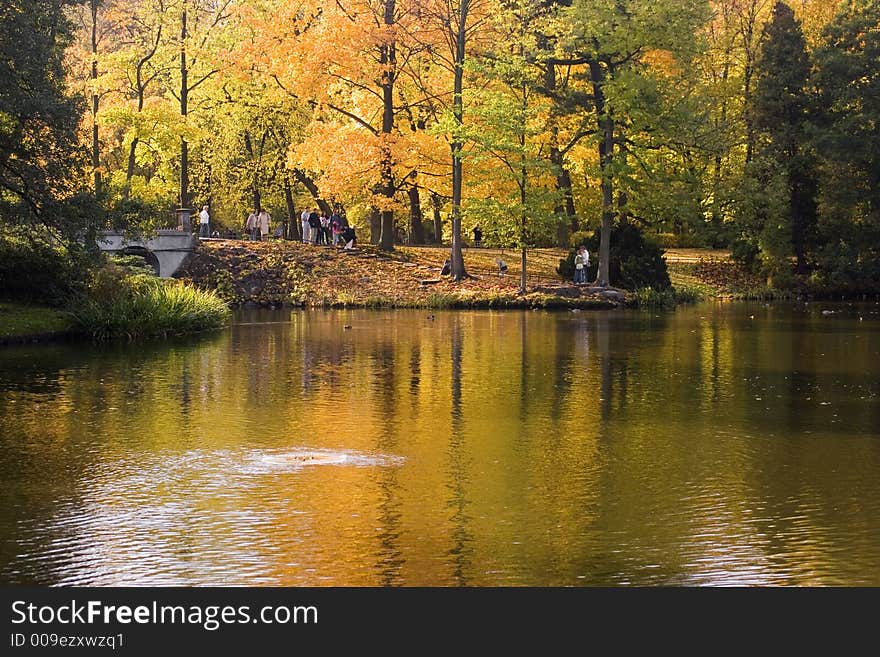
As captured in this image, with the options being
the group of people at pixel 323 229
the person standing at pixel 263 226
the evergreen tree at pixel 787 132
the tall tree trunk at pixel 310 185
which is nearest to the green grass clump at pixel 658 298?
the evergreen tree at pixel 787 132

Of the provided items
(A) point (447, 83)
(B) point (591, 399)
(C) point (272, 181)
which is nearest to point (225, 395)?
(B) point (591, 399)

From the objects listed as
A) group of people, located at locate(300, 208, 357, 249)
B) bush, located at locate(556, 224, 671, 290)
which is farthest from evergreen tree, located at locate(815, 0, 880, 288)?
group of people, located at locate(300, 208, 357, 249)

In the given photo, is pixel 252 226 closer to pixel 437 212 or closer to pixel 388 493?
pixel 437 212

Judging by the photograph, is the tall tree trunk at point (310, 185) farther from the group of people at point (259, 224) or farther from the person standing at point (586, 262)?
the person standing at point (586, 262)

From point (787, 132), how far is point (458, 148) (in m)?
17.2

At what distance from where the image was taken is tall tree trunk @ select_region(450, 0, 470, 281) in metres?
50.9

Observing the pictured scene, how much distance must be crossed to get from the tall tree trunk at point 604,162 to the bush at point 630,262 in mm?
836

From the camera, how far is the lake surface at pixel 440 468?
11.2 meters

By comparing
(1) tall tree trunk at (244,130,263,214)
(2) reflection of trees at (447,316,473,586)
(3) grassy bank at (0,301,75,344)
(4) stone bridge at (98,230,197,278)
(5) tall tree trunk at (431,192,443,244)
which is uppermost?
(1) tall tree trunk at (244,130,263,214)

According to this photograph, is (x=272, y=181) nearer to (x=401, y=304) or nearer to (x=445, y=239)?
(x=445, y=239)

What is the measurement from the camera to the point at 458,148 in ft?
172

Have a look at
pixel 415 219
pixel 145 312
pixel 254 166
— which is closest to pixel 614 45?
pixel 415 219

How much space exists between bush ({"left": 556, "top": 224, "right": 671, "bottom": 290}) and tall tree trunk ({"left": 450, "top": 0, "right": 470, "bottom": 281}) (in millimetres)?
4789

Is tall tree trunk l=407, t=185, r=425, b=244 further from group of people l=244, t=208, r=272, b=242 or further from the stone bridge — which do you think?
the stone bridge
